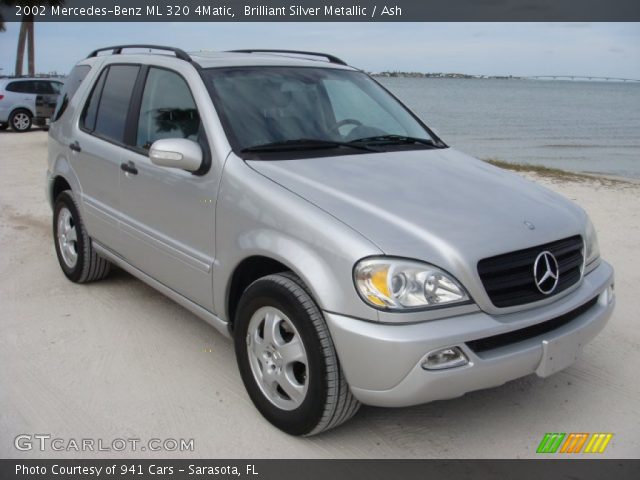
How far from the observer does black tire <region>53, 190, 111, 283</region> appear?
16.6 feet

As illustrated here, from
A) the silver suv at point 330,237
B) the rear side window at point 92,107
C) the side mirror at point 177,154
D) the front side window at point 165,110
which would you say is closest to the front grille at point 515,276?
the silver suv at point 330,237

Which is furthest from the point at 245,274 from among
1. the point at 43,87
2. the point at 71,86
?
the point at 43,87

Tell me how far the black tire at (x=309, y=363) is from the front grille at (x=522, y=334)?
61 centimetres

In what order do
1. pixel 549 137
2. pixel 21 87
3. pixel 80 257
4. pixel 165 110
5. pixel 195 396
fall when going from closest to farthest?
A: 1. pixel 195 396
2. pixel 165 110
3. pixel 80 257
4. pixel 21 87
5. pixel 549 137

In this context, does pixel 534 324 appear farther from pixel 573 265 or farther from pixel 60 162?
pixel 60 162

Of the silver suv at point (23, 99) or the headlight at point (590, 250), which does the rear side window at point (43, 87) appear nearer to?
the silver suv at point (23, 99)

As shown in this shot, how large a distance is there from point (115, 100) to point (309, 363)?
8.83 feet

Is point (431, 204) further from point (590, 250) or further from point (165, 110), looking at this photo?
point (165, 110)

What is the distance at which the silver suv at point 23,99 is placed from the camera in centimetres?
1892

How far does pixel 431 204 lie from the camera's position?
3.10 m

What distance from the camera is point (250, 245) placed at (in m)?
3.18

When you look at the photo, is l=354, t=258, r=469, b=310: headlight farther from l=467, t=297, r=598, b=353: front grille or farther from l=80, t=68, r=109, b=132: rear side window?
l=80, t=68, r=109, b=132: rear side window

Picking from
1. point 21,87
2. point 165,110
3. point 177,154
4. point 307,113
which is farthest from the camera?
point 21,87
